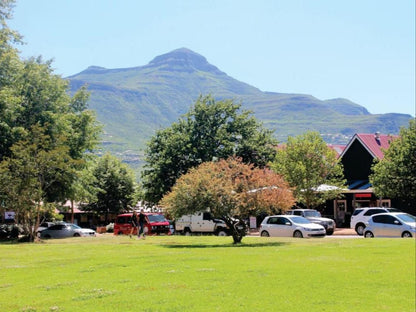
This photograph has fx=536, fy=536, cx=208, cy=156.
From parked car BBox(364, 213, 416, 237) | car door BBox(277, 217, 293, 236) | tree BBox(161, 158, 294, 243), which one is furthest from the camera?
car door BBox(277, 217, 293, 236)

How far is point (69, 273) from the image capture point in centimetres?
1531

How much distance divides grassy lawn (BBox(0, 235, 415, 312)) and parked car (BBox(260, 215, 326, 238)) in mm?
10984

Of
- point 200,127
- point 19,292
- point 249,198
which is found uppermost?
point 200,127

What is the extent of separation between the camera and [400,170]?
39438mm

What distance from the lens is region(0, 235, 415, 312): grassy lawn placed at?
10617 millimetres

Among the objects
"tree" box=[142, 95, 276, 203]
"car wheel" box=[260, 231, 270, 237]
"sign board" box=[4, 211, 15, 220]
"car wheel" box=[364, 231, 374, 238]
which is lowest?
"car wheel" box=[260, 231, 270, 237]

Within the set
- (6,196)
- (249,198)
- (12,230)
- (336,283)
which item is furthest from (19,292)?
(12,230)

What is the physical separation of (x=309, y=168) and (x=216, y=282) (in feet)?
113

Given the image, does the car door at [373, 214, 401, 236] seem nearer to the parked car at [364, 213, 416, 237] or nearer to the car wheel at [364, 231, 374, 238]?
the parked car at [364, 213, 416, 237]

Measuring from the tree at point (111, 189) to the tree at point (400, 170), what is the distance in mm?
37445

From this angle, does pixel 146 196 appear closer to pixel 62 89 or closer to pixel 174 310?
pixel 62 89

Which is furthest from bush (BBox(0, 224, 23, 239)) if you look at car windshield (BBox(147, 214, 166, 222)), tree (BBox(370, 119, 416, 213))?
tree (BBox(370, 119, 416, 213))

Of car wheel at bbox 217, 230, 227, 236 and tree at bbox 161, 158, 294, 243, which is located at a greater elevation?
tree at bbox 161, 158, 294, 243

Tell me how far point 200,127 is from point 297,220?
2488 centimetres
